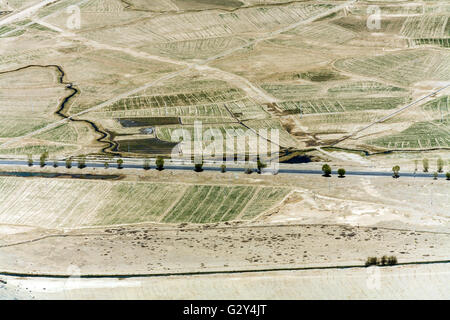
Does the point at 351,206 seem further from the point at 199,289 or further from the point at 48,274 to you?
the point at 48,274

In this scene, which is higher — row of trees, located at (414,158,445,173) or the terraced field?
row of trees, located at (414,158,445,173)

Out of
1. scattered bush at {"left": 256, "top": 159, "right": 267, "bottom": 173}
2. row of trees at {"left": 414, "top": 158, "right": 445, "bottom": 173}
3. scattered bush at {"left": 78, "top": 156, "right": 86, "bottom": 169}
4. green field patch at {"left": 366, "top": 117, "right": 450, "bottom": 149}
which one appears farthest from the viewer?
green field patch at {"left": 366, "top": 117, "right": 450, "bottom": 149}

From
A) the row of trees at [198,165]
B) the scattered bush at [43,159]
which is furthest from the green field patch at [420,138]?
the scattered bush at [43,159]

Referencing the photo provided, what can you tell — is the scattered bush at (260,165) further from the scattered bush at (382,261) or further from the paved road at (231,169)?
the scattered bush at (382,261)

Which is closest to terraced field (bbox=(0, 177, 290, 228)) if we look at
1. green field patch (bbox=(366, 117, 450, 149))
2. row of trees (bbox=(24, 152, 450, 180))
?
row of trees (bbox=(24, 152, 450, 180))

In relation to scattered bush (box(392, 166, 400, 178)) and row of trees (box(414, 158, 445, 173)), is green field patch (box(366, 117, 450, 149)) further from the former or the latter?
scattered bush (box(392, 166, 400, 178))

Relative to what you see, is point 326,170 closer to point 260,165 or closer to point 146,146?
point 260,165

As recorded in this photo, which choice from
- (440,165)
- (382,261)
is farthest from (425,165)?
(382,261)
